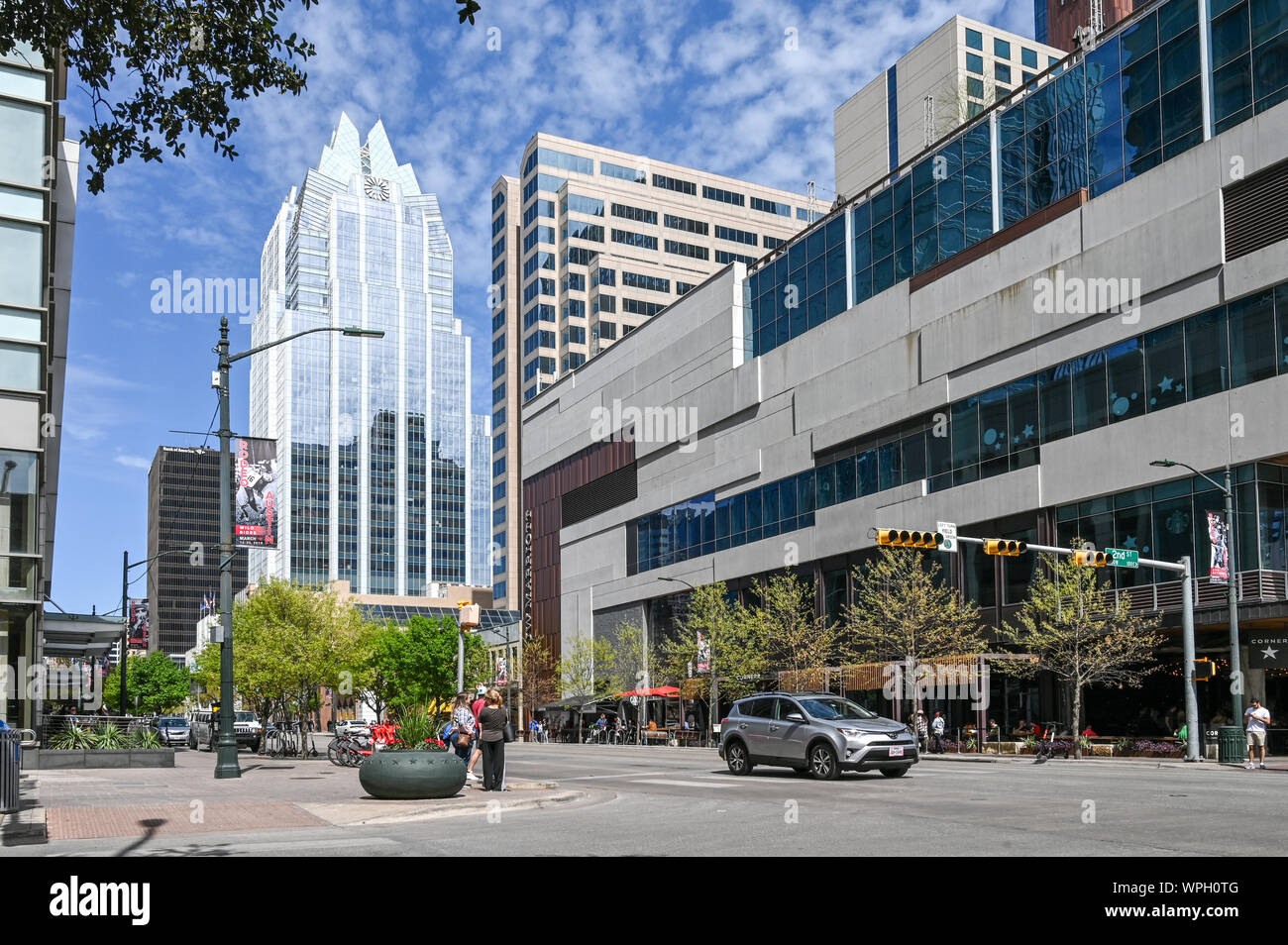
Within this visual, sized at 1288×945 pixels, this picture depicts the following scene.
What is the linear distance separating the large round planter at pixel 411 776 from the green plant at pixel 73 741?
1836 centimetres

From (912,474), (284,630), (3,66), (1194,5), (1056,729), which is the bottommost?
(1056,729)

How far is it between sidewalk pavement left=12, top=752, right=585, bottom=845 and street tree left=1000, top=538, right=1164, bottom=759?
23.7 meters

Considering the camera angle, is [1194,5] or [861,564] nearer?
[1194,5]

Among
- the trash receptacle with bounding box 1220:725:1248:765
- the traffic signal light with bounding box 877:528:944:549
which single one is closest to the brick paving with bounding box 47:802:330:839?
the traffic signal light with bounding box 877:528:944:549

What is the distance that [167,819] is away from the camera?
16562 millimetres

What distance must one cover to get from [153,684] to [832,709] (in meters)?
99.6

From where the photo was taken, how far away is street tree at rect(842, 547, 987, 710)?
1896 inches

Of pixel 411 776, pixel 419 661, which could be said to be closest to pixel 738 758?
pixel 411 776

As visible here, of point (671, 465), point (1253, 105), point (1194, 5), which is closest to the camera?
point (1253, 105)

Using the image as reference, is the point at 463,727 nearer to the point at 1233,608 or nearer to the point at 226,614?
the point at 226,614
